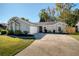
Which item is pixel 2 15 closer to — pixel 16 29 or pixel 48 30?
pixel 16 29

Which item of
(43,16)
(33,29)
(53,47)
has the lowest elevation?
(53,47)

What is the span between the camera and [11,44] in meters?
4.41

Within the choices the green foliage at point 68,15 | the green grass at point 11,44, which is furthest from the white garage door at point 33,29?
the green foliage at point 68,15

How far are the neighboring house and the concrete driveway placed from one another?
0.12 m

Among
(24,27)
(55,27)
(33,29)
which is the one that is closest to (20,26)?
(24,27)

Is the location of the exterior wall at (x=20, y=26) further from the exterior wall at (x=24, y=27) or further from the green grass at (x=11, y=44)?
the green grass at (x=11, y=44)

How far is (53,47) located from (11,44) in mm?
618

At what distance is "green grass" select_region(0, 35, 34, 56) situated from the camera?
14.3ft

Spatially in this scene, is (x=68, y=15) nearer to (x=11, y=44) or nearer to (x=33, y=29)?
(x=33, y=29)

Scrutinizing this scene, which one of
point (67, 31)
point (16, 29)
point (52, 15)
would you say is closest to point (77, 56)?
point (67, 31)

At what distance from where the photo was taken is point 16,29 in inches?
177

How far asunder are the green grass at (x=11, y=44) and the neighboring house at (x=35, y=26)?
156mm

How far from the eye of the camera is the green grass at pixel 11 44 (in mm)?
4348

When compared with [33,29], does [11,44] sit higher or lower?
lower
